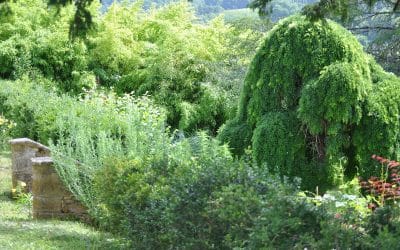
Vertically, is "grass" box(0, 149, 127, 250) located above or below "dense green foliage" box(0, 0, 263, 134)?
below

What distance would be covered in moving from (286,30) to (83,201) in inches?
114

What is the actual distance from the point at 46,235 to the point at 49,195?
114 centimetres

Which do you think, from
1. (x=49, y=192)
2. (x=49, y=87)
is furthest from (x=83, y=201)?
(x=49, y=87)

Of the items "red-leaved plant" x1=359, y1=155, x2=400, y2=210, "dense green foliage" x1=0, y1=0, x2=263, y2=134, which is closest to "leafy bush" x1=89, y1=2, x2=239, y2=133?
"dense green foliage" x1=0, y1=0, x2=263, y2=134

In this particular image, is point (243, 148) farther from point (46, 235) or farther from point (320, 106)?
point (46, 235)

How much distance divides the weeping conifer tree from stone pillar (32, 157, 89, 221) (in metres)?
1.93

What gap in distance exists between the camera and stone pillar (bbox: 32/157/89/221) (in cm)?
773

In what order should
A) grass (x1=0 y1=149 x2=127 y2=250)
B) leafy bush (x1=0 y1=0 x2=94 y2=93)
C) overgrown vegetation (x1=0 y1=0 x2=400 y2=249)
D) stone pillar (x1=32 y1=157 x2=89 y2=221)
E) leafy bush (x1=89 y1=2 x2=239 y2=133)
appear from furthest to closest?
leafy bush (x1=0 y1=0 x2=94 y2=93) < leafy bush (x1=89 y1=2 x2=239 y2=133) < stone pillar (x1=32 y1=157 x2=89 y2=221) < grass (x1=0 y1=149 x2=127 y2=250) < overgrown vegetation (x1=0 y1=0 x2=400 y2=249)

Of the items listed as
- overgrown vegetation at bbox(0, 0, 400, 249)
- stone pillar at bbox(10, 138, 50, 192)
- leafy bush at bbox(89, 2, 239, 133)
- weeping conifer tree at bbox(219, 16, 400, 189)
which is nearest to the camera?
overgrown vegetation at bbox(0, 0, 400, 249)

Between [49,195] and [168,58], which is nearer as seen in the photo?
[49,195]

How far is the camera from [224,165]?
4.97 meters

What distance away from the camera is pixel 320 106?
7.09 meters

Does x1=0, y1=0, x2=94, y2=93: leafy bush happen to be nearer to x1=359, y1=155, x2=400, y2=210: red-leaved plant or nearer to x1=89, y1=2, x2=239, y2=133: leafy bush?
x1=89, y1=2, x2=239, y2=133: leafy bush

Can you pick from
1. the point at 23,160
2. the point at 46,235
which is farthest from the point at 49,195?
the point at 23,160
